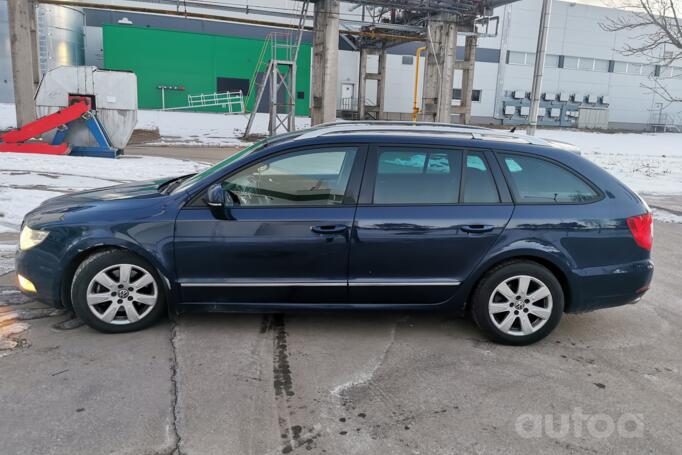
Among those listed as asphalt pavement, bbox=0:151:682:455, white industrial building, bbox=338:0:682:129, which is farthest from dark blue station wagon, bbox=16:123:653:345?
white industrial building, bbox=338:0:682:129

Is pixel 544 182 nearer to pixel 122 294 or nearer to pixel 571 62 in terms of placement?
pixel 122 294

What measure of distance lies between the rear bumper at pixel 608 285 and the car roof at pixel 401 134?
3.30 feet

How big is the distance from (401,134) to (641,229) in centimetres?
199

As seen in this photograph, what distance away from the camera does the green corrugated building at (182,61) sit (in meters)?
34.8

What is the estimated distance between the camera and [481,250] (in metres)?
4.13

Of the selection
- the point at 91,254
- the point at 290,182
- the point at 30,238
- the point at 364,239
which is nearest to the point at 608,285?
the point at 364,239

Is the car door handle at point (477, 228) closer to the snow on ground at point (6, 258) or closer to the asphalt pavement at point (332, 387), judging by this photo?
the asphalt pavement at point (332, 387)

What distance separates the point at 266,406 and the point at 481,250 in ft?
6.33

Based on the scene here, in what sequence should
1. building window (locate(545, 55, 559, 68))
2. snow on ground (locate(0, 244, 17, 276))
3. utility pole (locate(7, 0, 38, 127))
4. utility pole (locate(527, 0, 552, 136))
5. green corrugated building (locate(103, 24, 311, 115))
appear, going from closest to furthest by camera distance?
snow on ground (locate(0, 244, 17, 276))
utility pole (locate(527, 0, 552, 136))
utility pole (locate(7, 0, 38, 127))
green corrugated building (locate(103, 24, 311, 115))
building window (locate(545, 55, 559, 68))

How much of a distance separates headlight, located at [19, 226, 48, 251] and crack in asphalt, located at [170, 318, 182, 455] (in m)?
1.16

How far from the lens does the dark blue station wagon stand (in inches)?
160

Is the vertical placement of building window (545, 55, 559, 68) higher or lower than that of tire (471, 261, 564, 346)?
higher

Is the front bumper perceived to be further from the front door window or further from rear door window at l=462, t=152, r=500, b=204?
rear door window at l=462, t=152, r=500, b=204

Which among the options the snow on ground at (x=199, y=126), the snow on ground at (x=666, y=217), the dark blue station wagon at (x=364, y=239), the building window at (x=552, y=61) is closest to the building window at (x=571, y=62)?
the building window at (x=552, y=61)
